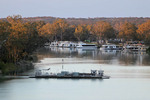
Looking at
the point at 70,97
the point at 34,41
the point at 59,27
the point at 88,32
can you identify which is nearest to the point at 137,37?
the point at 88,32

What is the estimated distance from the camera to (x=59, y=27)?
18238cm

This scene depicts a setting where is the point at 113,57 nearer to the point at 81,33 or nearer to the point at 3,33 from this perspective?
the point at 3,33

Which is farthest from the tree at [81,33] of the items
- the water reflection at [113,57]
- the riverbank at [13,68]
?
the riverbank at [13,68]

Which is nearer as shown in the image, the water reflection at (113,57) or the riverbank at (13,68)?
the riverbank at (13,68)

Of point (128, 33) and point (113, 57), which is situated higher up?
point (128, 33)

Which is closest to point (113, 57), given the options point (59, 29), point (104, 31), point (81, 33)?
point (81, 33)

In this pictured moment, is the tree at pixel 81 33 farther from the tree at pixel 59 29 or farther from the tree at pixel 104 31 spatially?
the tree at pixel 59 29

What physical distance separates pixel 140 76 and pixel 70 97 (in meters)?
16.1

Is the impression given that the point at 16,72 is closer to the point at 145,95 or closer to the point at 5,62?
the point at 5,62

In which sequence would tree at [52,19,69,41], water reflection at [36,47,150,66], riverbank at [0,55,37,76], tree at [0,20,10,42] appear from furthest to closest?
tree at [52,19,69,41] → water reflection at [36,47,150,66] → tree at [0,20,10,42] → riverbank at [0,55,37,76]

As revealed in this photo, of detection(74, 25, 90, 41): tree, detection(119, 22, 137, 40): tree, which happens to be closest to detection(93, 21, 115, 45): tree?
detection(74, 25, 90, 41): tree

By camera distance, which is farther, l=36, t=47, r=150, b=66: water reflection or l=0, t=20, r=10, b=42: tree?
l=36, t=47, r=150, b=66: water reflection

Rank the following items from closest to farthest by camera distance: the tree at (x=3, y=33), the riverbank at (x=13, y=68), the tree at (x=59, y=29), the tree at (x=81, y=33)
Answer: the riverbank at (x=13, y=68) → the tree at (x=3, y=33) → the tree at (x=81, y=33) → the tree at (x=59, y=29)

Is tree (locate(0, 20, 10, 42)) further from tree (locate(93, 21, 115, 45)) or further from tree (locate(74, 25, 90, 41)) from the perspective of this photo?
tree (locate(93, 21, 115, 45))
